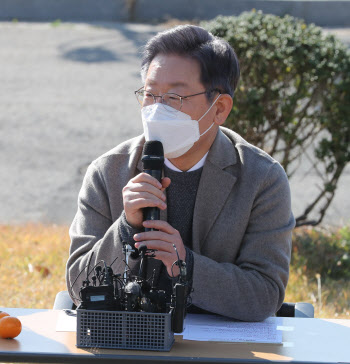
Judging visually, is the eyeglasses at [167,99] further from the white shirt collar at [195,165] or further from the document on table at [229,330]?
the document on table at [229,330]

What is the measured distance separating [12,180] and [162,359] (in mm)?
7082

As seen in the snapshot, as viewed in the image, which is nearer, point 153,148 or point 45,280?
point 153,148

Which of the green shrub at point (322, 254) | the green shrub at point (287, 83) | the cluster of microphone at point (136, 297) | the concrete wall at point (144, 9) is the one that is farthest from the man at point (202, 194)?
the concrete wall at point (144, 9)

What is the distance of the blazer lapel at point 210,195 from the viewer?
301 cm

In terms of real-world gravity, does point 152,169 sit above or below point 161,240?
above

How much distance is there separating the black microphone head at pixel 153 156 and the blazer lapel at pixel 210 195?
17.1 inches

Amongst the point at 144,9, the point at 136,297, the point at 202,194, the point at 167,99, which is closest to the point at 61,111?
the point at 144,9

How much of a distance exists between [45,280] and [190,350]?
3.26 m

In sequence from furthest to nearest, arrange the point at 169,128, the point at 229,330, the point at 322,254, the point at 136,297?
the point at 322,254 → the point at 169,128 → the point at 229,330 → the point at 136,297

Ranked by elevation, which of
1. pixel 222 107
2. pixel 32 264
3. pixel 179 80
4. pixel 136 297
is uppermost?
pixel 179 80

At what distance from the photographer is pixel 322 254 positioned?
19.7ft

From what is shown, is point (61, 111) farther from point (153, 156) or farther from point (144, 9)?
point (153, 156)

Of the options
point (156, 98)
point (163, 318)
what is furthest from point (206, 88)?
point (163, 318)

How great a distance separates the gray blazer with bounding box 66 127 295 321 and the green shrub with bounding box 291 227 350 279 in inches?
106
